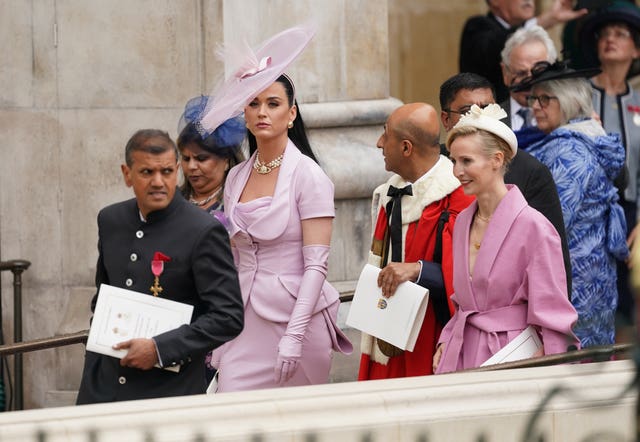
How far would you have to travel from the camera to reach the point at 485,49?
990 cm

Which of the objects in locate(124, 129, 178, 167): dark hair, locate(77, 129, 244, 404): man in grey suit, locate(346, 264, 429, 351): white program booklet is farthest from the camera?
locate(346, 264, 429, 351): white program booklet

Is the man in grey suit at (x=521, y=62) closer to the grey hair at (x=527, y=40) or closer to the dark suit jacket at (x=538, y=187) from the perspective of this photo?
the grey hair at (x=527, y=40)

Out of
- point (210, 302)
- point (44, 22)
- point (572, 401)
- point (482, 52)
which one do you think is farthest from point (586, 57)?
point (572, 401)

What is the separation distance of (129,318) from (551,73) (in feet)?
10.4

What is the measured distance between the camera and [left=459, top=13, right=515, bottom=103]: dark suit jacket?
9.85 m

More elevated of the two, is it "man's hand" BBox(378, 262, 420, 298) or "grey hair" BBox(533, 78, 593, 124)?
"grey hair" BBox(533, 78, 593, 124)

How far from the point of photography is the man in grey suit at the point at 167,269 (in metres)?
5.36

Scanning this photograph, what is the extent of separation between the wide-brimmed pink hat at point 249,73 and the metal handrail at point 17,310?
6.23 feet

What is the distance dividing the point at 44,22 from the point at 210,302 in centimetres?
350

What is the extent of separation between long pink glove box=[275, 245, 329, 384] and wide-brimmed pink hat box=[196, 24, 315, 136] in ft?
2.22

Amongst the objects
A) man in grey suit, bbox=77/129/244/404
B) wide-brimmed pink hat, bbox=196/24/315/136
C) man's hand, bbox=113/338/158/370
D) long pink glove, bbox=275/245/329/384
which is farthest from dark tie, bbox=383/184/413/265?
man's hand, bbox=113/338/158/370

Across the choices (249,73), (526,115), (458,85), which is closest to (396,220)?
(249,73)

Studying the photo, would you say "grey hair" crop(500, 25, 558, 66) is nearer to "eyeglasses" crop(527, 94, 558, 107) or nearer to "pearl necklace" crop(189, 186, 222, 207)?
"eyeglasses" crop(527, 94, 558, 107)

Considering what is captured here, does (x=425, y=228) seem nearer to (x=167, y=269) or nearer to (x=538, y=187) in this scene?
(x=538, y=187)
